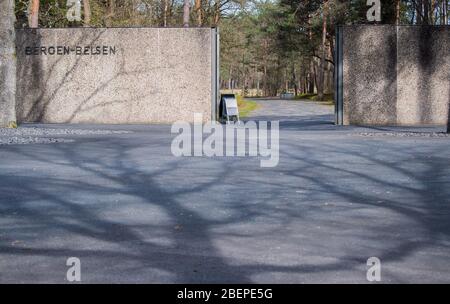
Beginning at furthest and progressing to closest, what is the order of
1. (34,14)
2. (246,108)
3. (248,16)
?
(248,16), (246,108), (34,14)

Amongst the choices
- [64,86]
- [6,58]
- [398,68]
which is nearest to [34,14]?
[64,86]

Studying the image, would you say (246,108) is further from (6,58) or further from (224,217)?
(224,217)

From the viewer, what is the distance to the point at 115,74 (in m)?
24.4

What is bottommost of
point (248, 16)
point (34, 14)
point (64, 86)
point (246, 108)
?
point (246, 108)

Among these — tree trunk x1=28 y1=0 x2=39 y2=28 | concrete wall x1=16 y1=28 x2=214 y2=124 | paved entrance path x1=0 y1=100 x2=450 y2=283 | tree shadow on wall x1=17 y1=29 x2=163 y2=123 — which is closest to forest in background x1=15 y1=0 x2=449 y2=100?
tree trunk x1=28 y1=0 x2=39 y2=28

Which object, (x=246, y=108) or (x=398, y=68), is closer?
(x=398, y=68)

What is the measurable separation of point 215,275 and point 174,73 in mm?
19556

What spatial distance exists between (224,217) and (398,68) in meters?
17.6

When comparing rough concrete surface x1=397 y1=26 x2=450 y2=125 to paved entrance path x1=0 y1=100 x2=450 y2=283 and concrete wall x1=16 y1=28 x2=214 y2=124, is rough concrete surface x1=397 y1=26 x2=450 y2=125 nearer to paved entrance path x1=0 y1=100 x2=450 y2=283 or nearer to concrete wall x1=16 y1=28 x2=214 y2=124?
concrete wall x1=16 y1=28 x2=214 y2=124

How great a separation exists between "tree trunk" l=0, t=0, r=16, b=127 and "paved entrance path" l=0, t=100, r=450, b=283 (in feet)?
22.5

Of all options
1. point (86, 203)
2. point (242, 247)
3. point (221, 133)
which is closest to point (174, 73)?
point (221, 133)

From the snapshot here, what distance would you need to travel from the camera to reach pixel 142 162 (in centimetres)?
1232

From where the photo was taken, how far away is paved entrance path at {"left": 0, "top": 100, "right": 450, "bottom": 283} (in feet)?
17.4

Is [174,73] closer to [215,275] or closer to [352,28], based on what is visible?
[352,28]
